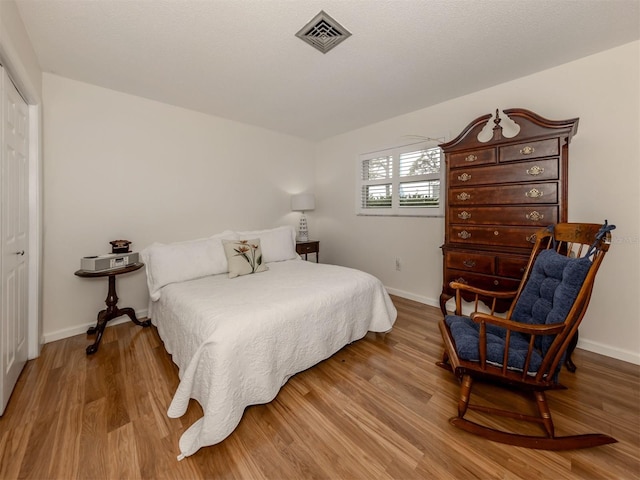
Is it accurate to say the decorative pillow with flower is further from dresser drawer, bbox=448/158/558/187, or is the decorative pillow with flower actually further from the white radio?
dresser drawer, bbox=448/158/558/187

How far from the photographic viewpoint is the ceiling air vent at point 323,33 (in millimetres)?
1718

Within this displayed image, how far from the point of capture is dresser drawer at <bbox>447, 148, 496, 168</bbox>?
2.21 m

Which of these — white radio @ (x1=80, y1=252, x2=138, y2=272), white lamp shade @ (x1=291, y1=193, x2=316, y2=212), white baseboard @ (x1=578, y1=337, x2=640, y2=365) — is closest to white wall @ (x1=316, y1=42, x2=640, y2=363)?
white baseboard @ (x1=578, y1=337, x2=640, y2=365)

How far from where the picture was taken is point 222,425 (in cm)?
133

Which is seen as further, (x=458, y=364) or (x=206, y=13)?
(x=206, y=13)

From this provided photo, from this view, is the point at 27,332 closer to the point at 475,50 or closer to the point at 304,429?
the point at 304,429

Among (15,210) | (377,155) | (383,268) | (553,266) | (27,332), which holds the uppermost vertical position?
(377,155)

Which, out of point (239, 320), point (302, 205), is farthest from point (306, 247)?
point (239, 320)

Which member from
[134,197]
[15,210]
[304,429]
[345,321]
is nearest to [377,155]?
[345,321]

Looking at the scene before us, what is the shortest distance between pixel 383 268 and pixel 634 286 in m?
2.28

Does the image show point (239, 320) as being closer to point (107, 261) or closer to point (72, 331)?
point (107, 261)

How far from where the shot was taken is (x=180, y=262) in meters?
2.42

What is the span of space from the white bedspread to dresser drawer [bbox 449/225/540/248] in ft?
2.91

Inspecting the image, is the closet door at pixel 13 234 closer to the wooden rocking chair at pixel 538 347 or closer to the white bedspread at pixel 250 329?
the white bedspread at pixel 250 329
